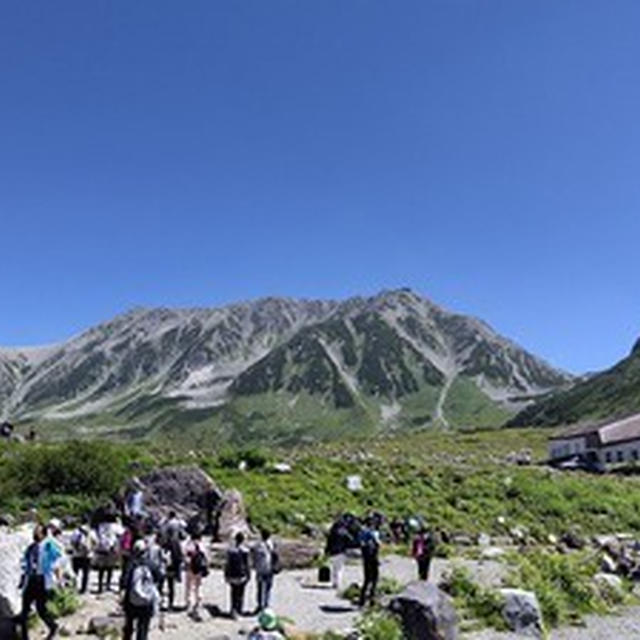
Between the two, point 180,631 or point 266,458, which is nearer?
point 180,631

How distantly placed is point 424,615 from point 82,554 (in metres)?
12.5

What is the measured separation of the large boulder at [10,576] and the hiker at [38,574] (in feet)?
2.32

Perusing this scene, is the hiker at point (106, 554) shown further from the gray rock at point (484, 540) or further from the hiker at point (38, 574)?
the gray rock at point (484, 540)

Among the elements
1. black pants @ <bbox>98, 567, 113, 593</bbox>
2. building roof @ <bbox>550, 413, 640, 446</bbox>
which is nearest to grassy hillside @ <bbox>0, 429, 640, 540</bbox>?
black pants @ <bbox>98, 567, 113, 593</bbox>

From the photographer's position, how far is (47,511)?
147 ft

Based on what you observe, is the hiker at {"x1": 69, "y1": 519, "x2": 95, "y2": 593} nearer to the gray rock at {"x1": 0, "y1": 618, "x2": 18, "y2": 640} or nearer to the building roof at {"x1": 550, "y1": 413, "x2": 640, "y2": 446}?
the gray rock at {"x1": 0, "y1": 618, "x2": 18, "y2": 640}

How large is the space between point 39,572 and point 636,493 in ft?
184

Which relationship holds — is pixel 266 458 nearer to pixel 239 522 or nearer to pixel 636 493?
pixel 239 522

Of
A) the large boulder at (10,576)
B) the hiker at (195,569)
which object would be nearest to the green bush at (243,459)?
the hiker at (195,569)

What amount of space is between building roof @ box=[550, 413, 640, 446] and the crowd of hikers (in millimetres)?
83855

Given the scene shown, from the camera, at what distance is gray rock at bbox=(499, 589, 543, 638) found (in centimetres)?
2853

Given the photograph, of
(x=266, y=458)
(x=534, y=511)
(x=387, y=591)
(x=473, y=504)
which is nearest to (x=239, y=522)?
(x=387, y=591)

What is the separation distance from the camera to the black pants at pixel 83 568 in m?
29.2

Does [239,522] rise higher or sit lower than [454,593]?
higher
